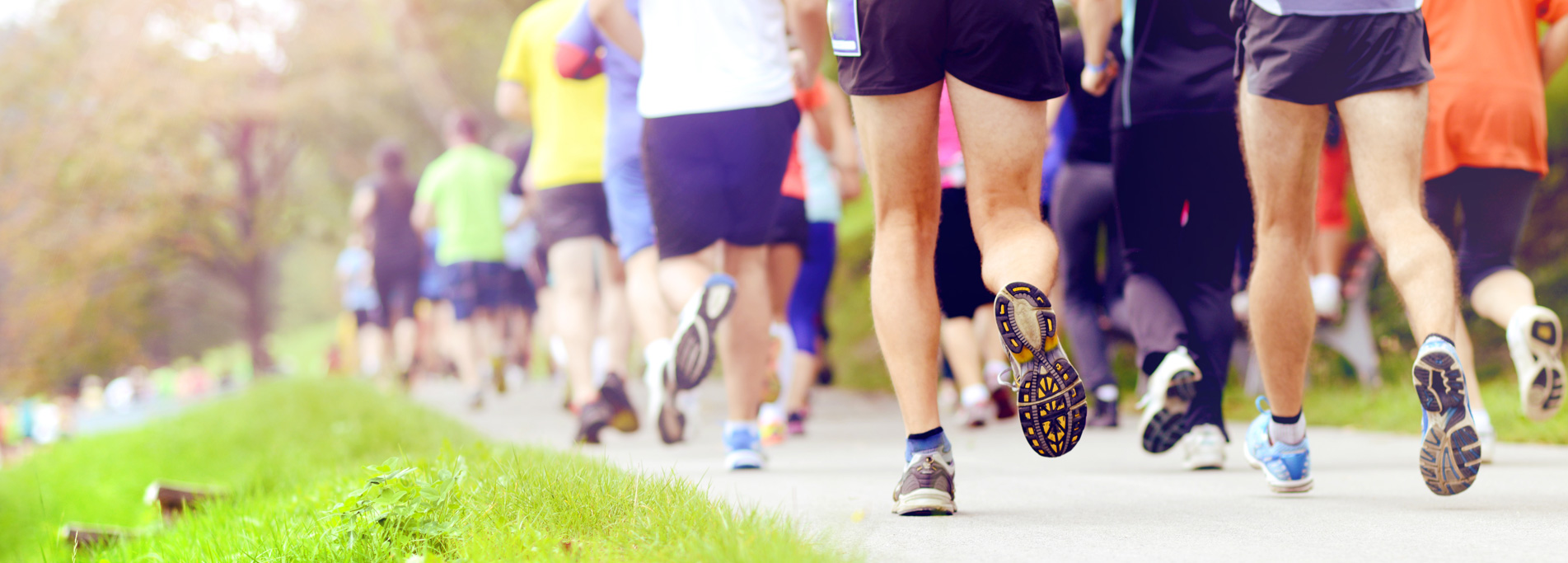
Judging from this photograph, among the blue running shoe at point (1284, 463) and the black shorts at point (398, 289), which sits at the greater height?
the black shorts at point (398, 289)

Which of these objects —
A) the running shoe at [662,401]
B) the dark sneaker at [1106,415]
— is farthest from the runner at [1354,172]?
the dark sneaker at [1106,415]

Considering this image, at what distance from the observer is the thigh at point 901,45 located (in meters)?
3.04

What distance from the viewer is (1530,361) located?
3463mm

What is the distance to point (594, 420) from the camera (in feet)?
19.7

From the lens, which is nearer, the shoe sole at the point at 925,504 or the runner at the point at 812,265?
the shoe sole at the point at 925,504

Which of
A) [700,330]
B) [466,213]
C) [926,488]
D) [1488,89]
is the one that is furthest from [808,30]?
[466,213]

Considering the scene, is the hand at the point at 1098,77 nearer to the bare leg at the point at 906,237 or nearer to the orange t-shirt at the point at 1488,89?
the orange t-shirt at the point at 1488,89

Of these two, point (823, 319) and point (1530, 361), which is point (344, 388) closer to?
point (823, 319)


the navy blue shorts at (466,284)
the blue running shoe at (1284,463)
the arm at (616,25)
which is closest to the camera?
the blue running shoe at (1284,463)

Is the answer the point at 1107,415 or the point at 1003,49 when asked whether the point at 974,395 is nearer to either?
the point at 1107,415

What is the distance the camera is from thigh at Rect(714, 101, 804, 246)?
14.4 ft

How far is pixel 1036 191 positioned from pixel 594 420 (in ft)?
10.9

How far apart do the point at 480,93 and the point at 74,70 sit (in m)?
6.60

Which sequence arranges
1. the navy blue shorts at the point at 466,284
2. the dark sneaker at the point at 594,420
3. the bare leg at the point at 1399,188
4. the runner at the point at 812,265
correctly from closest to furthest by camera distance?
the bare leg at the point at 1399,188
the dark sneaker at the point at 594,420
the runner at the point at 812,265
the navy blue shorts at the point at 466,284
